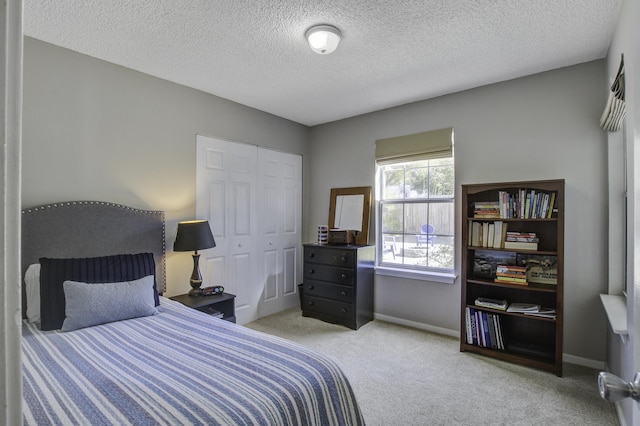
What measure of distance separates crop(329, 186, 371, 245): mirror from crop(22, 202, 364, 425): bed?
2.25 meters

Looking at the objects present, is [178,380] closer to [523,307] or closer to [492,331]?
[492,331]

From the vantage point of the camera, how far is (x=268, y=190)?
13.2ft

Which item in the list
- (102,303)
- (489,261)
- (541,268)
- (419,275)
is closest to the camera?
(102,303)

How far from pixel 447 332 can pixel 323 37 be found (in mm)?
3008

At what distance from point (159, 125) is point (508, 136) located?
328 cm

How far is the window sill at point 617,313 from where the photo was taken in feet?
6.03

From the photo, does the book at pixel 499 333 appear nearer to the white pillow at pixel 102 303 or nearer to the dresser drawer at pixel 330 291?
the dresser drawer at pixel 330 291

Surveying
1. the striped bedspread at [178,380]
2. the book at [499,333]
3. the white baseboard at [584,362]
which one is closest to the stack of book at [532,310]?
the book at [499,333]

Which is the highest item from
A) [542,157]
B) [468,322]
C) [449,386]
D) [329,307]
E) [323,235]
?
[542,157]

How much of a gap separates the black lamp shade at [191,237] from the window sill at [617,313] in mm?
2898

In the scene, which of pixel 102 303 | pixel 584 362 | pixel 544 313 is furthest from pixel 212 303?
pixel 584 362

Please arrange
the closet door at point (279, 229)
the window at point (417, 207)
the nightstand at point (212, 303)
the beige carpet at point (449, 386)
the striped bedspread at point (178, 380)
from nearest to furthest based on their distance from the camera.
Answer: the striped bedspread at point (178, 380) < the beige carpet at point (449, 386) < the nightstand at point (212, 303) < the window at point (417, 207) < the closet door at point (279, 229)

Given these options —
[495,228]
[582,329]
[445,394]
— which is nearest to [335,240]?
[495,228]

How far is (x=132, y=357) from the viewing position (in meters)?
1.58
